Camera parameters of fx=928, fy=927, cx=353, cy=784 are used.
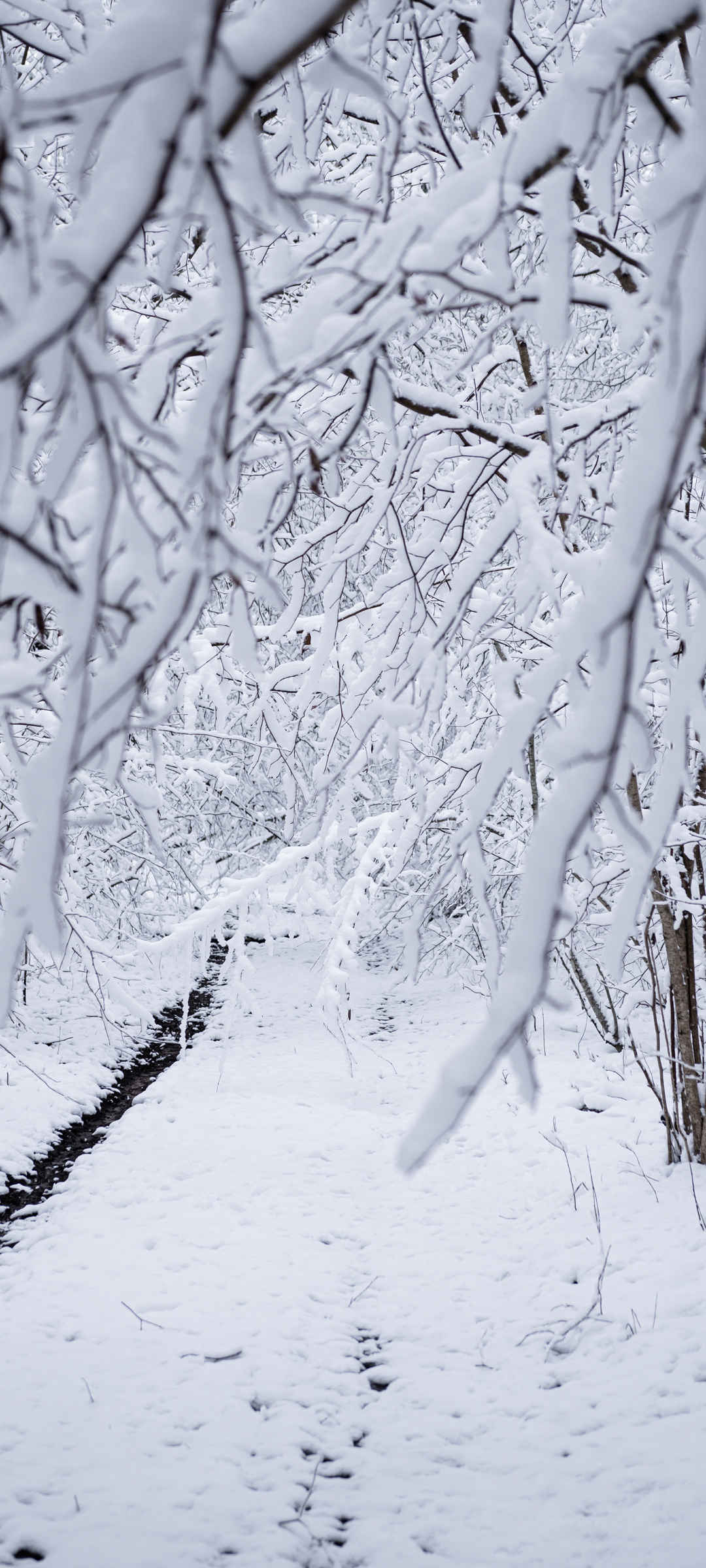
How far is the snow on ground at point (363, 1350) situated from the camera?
10.0 ft

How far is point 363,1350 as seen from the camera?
14.1ft

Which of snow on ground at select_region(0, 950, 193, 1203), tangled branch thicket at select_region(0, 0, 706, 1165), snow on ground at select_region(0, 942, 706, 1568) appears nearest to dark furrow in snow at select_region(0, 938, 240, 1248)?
snow on ground at select_region(0, 950, 193, 1203)

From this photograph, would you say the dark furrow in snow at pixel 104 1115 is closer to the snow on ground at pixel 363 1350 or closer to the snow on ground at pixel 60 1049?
the snow on ground at pixel 60 1049

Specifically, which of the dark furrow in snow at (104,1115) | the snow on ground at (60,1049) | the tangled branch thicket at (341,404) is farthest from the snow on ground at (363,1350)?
the tangled branch thicket at (341,404)

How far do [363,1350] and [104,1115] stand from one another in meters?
4.25

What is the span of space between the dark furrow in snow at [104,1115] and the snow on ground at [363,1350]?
18 cm

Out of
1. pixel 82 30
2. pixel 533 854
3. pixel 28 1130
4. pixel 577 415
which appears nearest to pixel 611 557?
pixel 533 854

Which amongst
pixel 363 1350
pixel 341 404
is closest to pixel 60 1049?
pixel 363 1350

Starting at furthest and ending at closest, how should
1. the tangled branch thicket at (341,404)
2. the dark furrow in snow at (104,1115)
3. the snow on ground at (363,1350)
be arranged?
the dark furrow in snow at (104,1115) → the snow on ground at (363,1350) → the tangled branch thicket at (341,404)

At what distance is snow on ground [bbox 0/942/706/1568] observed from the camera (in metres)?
3.06

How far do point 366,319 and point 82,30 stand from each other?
2.23 m

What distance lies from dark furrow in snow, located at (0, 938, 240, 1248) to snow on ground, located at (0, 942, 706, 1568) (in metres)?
0.18

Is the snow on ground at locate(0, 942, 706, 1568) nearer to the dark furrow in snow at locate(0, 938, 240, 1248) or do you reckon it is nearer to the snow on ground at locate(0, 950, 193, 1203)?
the dark furrow in snow at locate(0, 938, 240, 1248)

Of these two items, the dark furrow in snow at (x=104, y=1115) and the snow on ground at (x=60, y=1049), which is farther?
the snow on ground at (x=60, y=1049)
